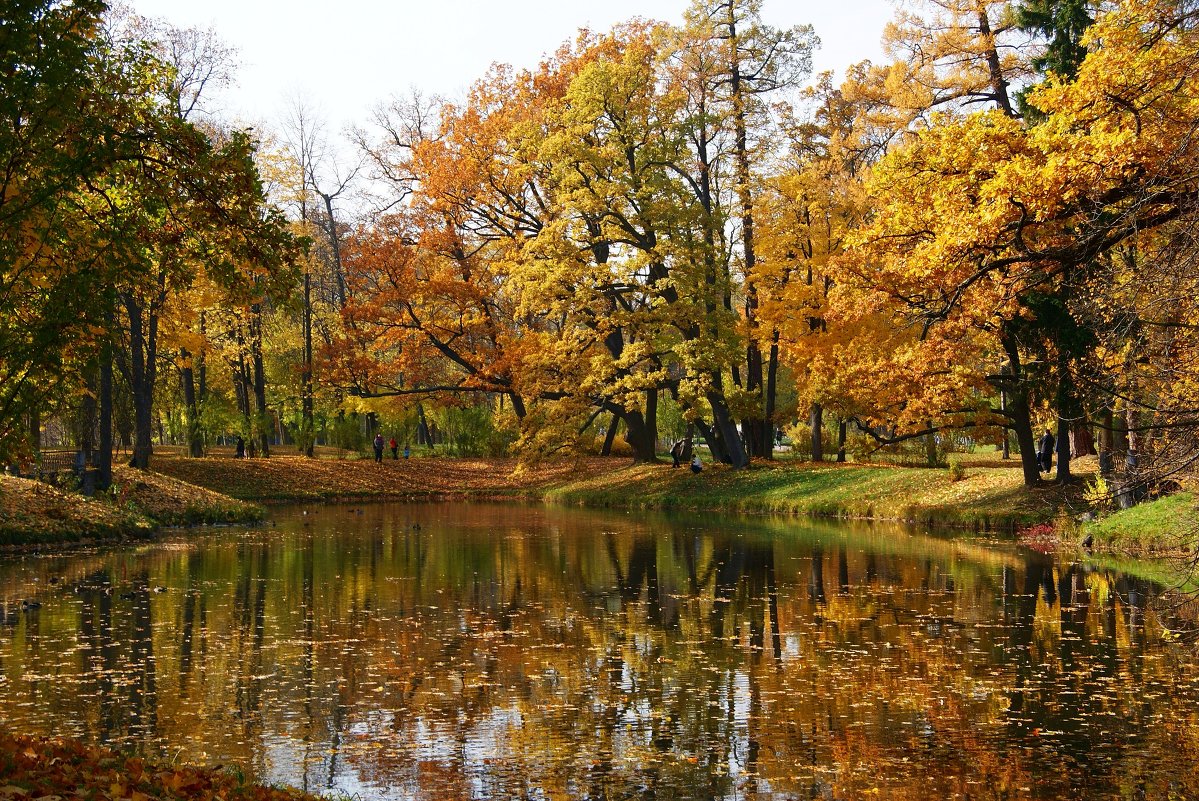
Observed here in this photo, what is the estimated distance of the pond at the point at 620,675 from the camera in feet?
26.0

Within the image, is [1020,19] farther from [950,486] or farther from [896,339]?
[950,486]

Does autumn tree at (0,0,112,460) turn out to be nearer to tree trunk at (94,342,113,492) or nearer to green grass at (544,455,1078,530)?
tree trunk at (94,342,113,492)

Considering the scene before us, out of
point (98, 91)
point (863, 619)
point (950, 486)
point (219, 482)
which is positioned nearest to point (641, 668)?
point (863, 619)

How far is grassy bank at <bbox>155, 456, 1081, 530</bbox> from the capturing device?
27.4 m

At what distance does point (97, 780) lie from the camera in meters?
5.83

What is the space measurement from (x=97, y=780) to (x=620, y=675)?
5.92 meters

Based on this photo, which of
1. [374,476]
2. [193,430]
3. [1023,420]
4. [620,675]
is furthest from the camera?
[374,476]

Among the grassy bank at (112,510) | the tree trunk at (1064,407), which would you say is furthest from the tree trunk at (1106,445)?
the grassy bank at (112,510)

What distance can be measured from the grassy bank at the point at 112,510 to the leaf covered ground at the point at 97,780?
56.2 feet

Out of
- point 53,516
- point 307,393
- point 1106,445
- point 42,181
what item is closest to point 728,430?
point 1106,445

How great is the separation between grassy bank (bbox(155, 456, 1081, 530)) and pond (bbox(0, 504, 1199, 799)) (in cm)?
767

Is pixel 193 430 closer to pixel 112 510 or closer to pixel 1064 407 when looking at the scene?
pixel 112 510

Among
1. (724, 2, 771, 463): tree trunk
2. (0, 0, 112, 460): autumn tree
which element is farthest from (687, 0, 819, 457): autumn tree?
(0, 0, 112, 460): autumn tree

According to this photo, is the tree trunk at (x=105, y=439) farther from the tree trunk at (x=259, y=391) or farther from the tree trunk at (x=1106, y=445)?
the tree trunk at (x=1106, y=445)
